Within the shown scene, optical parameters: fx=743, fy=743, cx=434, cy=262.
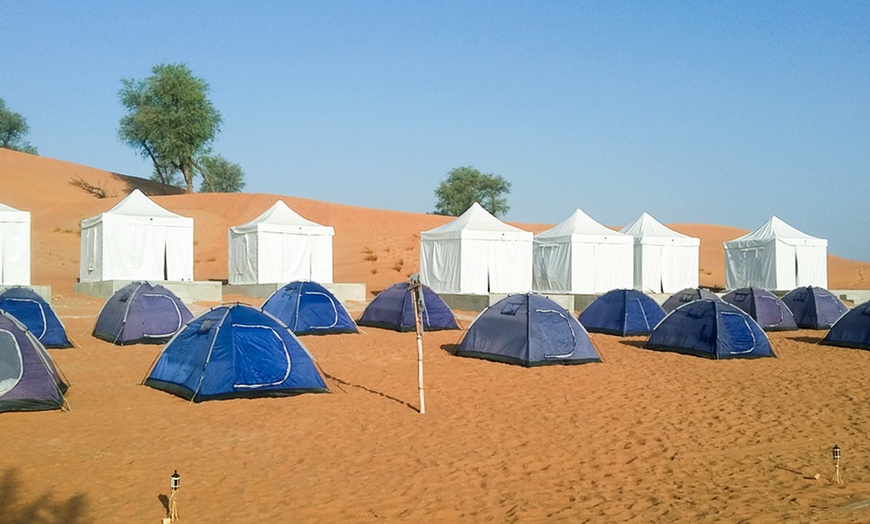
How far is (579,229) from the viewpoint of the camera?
27.8 meters

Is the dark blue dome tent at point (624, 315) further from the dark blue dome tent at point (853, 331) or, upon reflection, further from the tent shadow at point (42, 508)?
the tent shadow at point (42, 508)

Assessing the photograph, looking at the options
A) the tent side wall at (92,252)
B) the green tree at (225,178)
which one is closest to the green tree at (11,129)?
the green tree at (225,178)

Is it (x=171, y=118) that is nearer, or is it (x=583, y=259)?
(x=583, y=259)

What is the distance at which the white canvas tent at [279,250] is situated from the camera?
2666 cm

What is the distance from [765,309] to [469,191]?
5327 centimetres

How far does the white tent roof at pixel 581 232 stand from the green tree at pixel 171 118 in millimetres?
33788

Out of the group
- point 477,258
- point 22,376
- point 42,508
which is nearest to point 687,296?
point 477,258

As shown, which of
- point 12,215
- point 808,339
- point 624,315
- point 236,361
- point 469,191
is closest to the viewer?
point 236,361

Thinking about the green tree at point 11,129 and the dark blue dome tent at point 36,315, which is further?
the green tree at point 11,129

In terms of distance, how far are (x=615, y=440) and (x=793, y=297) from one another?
16.6 meters

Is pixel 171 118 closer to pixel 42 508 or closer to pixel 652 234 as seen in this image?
pixel 652 234

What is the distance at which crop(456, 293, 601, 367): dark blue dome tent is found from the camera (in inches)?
530

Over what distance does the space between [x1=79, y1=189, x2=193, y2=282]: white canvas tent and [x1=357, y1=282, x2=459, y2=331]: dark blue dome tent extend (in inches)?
365

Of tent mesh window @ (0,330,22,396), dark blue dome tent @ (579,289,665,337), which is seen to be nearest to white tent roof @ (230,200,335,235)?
dark blue dome tent @ (579,289,665,337)
